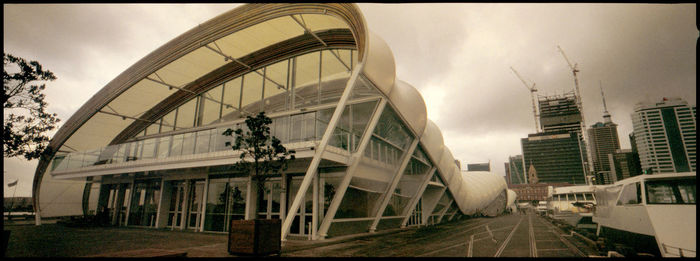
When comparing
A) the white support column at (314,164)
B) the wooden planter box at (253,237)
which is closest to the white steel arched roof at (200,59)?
the white support column at (314,164)

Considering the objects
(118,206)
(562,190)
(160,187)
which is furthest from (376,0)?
(562,190)

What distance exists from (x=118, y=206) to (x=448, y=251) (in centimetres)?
2313

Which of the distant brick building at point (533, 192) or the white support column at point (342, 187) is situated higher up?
the distant brick building at point (533, 192)

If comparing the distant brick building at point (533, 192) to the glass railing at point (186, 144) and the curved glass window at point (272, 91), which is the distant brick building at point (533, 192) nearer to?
the curved glass window at point (272, 91)

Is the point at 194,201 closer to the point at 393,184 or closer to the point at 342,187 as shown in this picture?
the point at 342,187

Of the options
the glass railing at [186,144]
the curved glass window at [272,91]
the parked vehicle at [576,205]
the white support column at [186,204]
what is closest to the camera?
the glass railing at [186,144]

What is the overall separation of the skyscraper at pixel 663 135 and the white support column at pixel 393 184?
459ft

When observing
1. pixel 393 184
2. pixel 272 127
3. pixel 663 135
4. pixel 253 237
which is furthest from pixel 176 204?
pixel 663 135

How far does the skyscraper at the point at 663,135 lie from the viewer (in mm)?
121500

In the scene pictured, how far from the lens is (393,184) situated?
19.0 m

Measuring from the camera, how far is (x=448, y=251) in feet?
36.6

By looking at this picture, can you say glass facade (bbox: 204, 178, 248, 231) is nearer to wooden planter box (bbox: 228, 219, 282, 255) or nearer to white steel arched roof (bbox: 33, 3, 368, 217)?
white steel arched roof (bbox: 33, 3, 368, 217)

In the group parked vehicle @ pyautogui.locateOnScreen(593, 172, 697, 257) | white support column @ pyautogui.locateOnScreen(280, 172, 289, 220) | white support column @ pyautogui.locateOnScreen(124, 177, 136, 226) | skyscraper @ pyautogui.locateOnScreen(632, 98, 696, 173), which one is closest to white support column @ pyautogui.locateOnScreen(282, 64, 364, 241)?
white support column @ pyautogui.locateOnScreen(280, 172, 289, 220)

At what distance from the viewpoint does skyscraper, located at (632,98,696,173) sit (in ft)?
399
